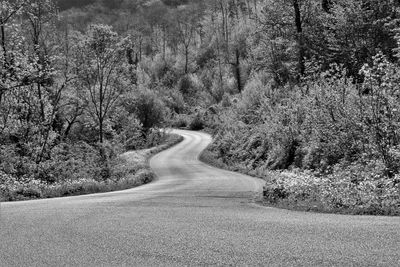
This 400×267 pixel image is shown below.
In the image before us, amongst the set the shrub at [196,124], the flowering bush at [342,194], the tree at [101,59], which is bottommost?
the shrub at [196,124]

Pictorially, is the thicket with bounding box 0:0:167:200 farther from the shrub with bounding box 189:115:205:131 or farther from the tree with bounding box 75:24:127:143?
the shrub with bounding box 189:115:205:131

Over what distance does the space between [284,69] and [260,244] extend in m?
35.9

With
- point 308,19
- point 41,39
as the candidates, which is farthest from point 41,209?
point 308,19

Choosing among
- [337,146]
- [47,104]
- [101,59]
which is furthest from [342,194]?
[101,59]

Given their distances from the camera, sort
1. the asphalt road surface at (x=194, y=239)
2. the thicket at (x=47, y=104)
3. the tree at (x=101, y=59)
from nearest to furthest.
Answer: the asphalt road surface at (x=194, y=239)
the thicket at (x=47, y=104)
the tree at (x=101, y=59)

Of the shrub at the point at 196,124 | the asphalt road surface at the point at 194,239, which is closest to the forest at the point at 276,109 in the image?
the asphalt road surface at the point at 194,239

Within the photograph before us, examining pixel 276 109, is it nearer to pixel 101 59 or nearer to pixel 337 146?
pixel 337 146

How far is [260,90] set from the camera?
139 feet

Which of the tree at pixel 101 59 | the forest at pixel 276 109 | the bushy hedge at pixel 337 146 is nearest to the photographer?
the bushy hedge at pixel 337 146

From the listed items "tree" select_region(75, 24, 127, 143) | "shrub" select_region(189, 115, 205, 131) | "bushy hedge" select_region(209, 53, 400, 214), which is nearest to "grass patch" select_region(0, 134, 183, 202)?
"bushy hedge" select_region(209, 53, 400, 214)

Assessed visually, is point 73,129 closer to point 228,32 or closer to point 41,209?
point 41,209

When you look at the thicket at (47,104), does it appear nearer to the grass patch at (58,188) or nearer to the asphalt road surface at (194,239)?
the grass patch at (58,188)

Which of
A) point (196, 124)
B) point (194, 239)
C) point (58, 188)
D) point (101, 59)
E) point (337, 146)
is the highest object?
point (101, 59)

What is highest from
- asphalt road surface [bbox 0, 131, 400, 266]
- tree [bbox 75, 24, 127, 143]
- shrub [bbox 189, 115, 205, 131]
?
tree [bbox 75, 24, 127, 143]
